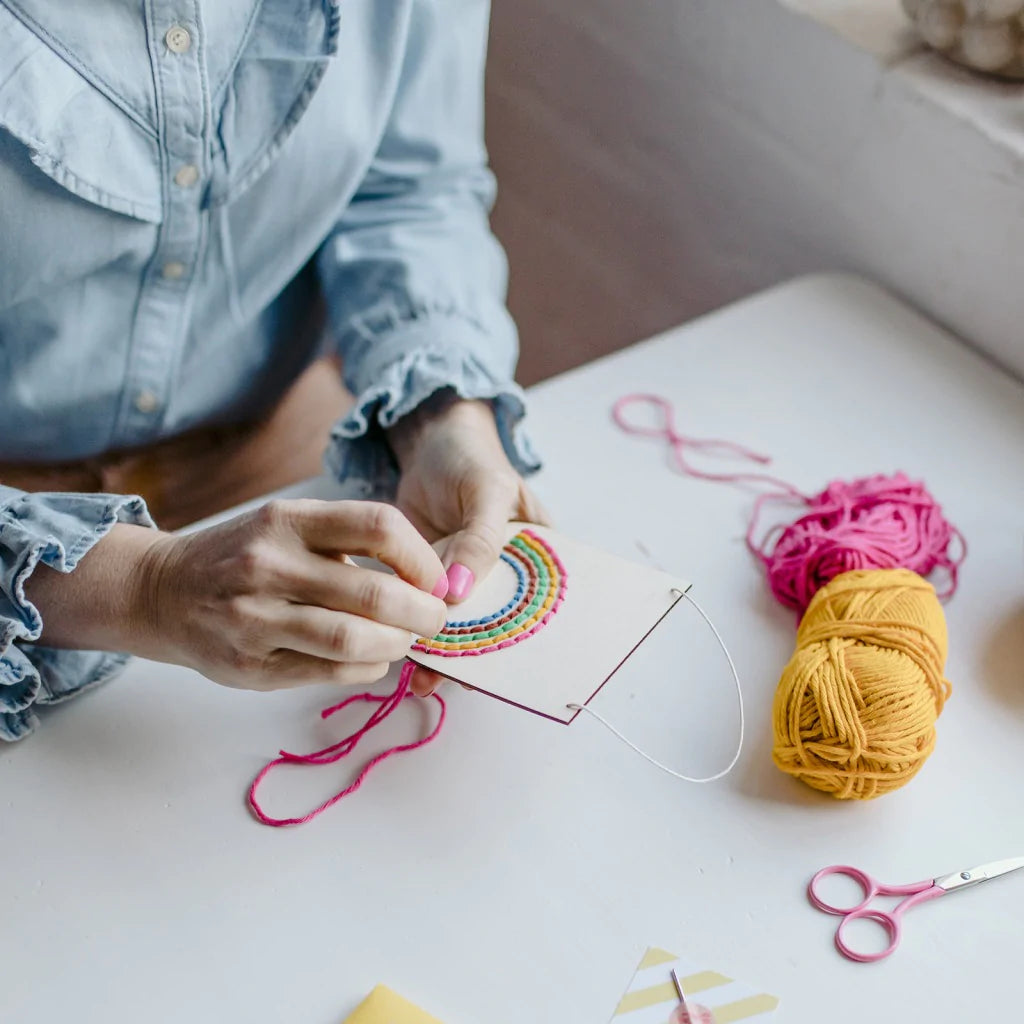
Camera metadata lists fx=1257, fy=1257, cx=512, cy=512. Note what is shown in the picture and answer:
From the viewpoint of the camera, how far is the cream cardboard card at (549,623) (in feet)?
2.39

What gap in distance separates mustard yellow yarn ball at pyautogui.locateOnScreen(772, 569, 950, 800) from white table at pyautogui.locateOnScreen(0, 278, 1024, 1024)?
0.03 m

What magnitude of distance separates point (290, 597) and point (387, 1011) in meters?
0.22

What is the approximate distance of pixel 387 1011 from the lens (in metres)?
0.64

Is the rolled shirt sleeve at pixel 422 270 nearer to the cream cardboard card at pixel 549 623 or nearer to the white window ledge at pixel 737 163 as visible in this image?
the cream cardboard card at pixel 549 623

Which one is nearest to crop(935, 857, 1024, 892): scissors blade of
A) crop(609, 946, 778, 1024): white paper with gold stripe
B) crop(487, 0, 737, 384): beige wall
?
crop(609, 946, 778, 1024): white paper with gold stripe

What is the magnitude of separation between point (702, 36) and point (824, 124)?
191 mm

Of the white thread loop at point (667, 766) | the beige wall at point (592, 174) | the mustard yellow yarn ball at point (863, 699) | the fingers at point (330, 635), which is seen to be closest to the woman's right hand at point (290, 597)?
the fingers at point (330, 635)

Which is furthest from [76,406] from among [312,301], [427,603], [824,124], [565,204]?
[565,204]

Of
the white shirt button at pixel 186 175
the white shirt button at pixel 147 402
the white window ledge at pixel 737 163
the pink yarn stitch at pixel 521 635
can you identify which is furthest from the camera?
the white window ledge at pixel 737 163

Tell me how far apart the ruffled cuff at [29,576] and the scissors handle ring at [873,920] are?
0.46 m

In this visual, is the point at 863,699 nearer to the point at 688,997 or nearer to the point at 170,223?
the point at 688,997

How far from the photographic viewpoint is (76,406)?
3.05 ft

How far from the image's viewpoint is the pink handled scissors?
0.67 metres

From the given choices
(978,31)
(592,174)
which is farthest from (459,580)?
(592,174)
